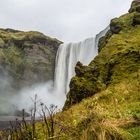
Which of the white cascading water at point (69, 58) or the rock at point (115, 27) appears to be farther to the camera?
the white cascading water at point (69, 58)

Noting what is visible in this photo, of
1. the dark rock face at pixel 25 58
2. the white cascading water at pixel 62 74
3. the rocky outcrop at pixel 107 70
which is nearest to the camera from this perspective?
the rocky outcrop at pixel 107 70

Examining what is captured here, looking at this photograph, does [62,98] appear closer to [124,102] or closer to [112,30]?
[112,30]

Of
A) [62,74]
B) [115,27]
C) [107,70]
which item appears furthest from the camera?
[62,74]

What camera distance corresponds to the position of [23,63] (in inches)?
5113

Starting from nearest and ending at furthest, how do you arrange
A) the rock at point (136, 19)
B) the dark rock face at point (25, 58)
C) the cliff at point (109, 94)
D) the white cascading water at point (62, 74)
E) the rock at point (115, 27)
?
1. the cliff at point (109, 94)
2. the rock at point (136, 19)
3. the rock at point (115, 27)
4. the white cascading water at point (62, 74)
5. the dark rock face at point (25, 58)

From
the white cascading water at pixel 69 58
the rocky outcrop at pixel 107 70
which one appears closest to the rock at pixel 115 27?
the rocky outcrop at pixel 107 70

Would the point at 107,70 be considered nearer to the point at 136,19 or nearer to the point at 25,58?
the point at 136,19

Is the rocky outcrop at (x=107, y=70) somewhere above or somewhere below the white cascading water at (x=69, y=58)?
below

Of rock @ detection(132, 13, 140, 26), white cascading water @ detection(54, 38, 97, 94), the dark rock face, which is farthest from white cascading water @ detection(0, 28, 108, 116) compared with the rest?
rock @ detection(132, 13, 140, 26)

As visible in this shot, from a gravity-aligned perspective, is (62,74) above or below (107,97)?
above

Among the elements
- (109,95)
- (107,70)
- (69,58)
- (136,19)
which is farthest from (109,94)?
(69,58)

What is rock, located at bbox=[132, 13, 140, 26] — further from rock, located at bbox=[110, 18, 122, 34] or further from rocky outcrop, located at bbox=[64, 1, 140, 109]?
rocky outcrop, located at bbox=[64, 1, 140, 109]

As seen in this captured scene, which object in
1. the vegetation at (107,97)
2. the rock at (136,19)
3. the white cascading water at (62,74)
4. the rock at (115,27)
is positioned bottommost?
the vegetation at (107,97)

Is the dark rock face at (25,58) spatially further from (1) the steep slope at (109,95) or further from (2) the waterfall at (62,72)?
(1) the steep slope at (109,95)
